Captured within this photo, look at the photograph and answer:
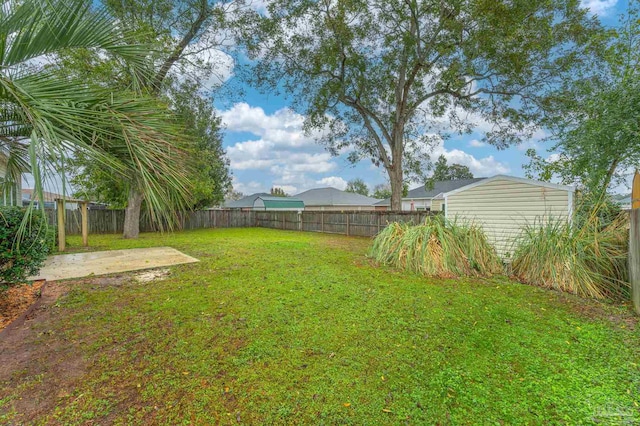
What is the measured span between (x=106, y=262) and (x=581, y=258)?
8.64m

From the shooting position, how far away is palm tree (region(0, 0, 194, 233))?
68.7 inches

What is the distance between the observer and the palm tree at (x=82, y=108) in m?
1.74

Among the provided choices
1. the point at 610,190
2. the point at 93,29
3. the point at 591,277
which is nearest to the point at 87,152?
the point at 93,29

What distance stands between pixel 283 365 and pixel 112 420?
105cm

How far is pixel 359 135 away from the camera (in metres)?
14.1

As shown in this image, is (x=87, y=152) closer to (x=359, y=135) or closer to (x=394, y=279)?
(x=394, y=279)

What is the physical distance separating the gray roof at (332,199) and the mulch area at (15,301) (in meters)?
24.3

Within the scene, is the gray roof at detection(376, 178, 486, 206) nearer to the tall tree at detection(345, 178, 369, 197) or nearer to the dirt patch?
the dirt patch

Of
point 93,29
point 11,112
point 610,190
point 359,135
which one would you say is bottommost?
point 610,190

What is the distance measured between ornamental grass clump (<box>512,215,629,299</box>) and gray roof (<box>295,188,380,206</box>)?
22938 mm

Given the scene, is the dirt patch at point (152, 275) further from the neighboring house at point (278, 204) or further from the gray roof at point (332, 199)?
the gray roof at point (332, 199)

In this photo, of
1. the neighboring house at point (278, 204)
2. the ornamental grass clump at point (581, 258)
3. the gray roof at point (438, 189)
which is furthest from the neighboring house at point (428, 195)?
the ornamental grass clump at point (581, 258)

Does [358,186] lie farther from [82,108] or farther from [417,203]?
[82,108]

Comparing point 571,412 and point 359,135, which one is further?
point 359,135
